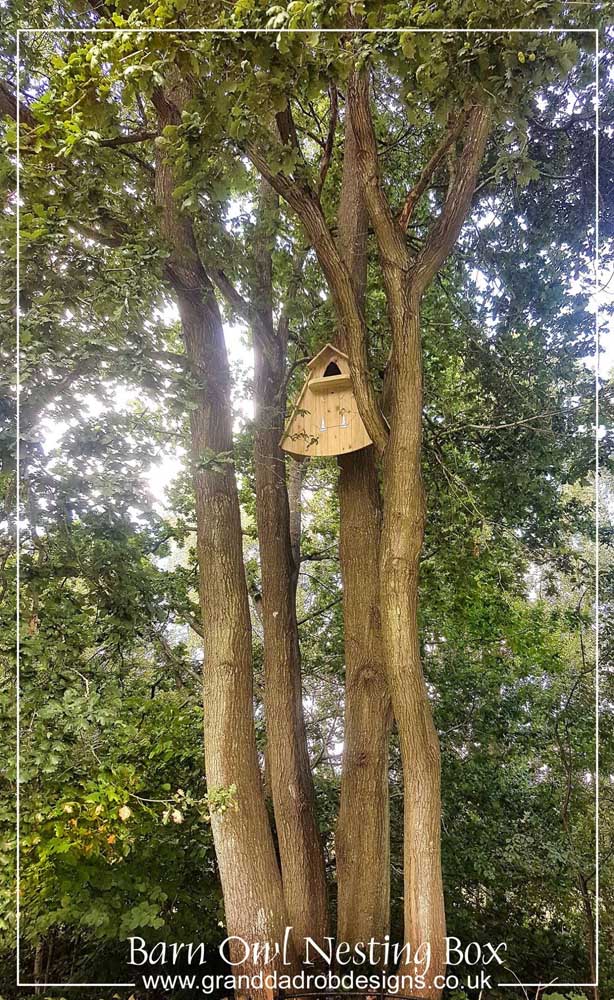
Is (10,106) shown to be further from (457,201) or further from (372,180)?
(457,201)

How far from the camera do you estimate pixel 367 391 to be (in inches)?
78.3

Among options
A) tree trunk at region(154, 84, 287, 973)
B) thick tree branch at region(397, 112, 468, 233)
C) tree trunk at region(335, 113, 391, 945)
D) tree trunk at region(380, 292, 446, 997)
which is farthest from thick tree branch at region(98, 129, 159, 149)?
tree trunk at region(380, 292, 446, 997)

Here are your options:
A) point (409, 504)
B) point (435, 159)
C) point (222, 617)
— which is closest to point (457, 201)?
point (435, 159)

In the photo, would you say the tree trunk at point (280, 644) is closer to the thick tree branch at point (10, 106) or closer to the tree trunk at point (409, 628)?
the tree trunk at point (409, 628)

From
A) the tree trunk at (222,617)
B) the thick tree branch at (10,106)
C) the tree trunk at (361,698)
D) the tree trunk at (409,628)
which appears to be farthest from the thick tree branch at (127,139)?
the tree trunk at (409,628)

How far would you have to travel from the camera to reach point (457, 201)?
192cm

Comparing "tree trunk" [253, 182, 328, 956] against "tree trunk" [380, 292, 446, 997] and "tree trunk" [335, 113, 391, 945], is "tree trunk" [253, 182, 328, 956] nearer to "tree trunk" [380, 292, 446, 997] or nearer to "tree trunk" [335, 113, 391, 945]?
"tree trunk" [335, 113, 391, 945]

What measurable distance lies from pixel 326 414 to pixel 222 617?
102 cm

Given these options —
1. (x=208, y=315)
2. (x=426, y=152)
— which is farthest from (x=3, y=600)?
(x=426, y=152)

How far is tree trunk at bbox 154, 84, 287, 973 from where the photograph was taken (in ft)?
6.39

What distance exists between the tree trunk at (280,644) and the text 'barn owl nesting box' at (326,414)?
0.35m

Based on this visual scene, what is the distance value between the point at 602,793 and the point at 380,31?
13.8ft

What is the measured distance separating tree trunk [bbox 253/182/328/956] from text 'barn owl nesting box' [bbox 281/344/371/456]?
346mm

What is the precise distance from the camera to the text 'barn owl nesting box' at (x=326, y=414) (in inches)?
87.4
